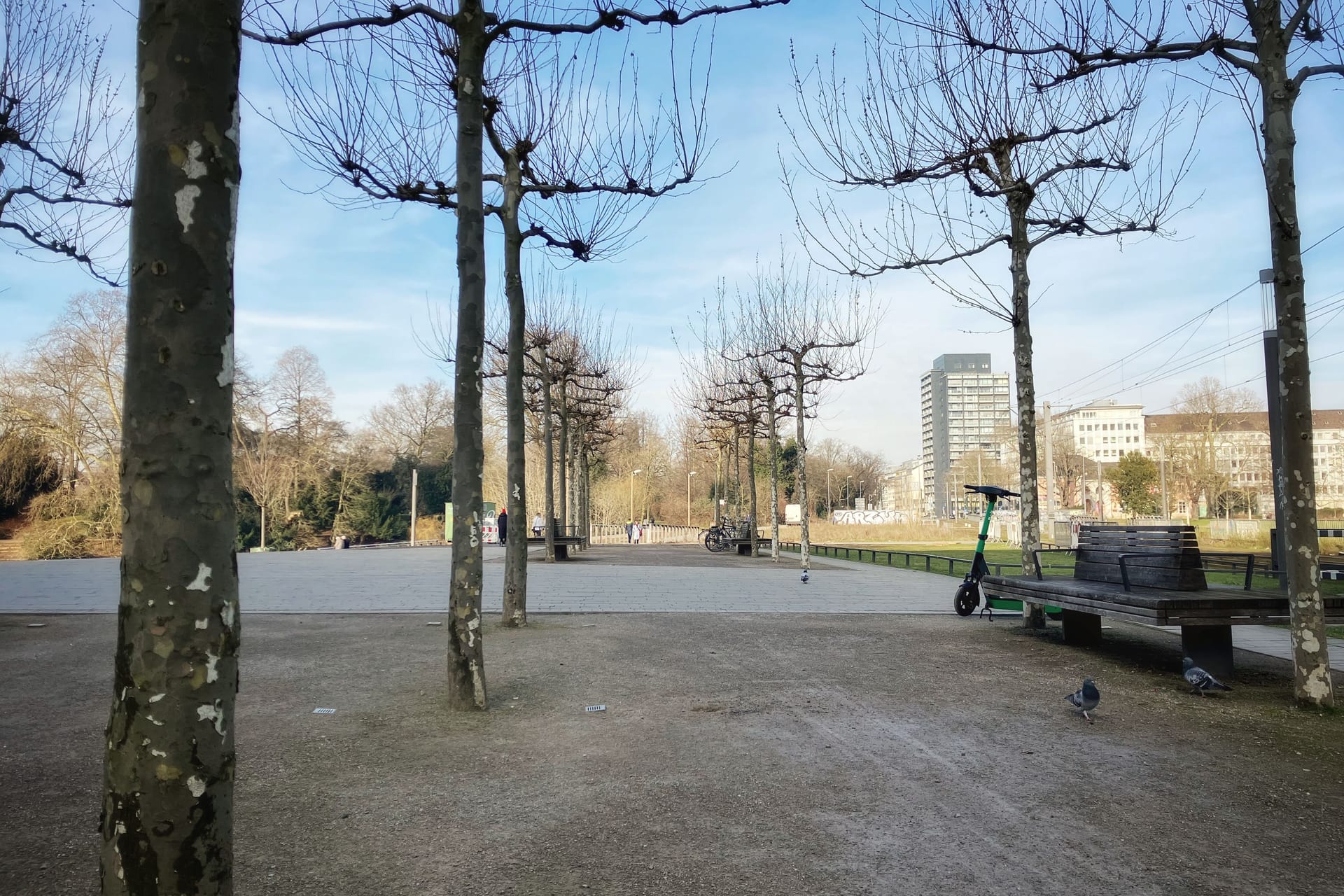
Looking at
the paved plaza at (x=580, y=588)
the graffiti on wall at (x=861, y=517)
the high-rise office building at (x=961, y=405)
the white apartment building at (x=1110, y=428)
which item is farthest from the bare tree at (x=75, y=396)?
the high-rise office building at (x=961, y=405)

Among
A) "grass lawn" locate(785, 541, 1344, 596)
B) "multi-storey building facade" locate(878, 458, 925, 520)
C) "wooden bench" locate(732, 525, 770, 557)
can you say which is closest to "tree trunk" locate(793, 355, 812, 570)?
"grass lawn" locate(785, 541, 1344, 596)

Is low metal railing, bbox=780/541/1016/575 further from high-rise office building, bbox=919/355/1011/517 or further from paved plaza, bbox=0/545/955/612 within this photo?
high-rise office building, bbox=919/355/1011/517

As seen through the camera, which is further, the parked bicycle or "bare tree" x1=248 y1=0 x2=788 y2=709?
the parked bicycle

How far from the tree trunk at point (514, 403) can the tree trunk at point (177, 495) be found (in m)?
7.55

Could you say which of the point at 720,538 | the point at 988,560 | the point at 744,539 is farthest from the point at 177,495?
the point at 988,560

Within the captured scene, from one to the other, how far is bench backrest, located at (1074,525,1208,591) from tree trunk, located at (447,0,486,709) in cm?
572

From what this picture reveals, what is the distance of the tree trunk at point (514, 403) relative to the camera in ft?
32.4

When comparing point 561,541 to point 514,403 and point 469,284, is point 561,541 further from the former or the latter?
point 469,284

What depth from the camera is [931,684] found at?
7.16m

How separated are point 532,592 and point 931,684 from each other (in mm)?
8481

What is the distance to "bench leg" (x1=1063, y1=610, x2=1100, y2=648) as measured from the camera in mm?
9391

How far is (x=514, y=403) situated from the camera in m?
10.2

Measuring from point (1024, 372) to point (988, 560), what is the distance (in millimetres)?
20057

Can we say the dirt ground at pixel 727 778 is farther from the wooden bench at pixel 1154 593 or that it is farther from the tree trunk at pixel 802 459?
the tree trunk at pixel 802 459
